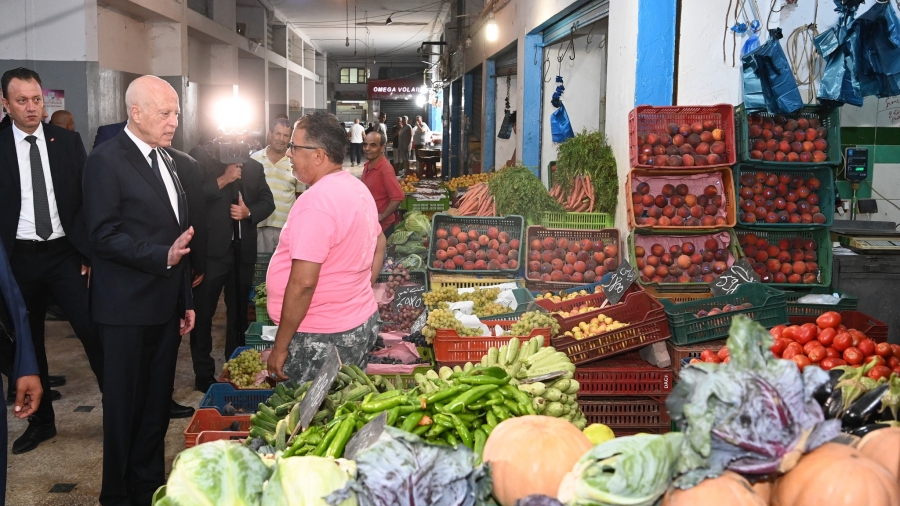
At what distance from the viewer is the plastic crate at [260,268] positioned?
6723 millimetres

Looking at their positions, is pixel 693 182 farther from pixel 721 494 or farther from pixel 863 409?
pixel 721 494

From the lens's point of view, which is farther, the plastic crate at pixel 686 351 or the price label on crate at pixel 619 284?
the price label on crate at pixel 619 284

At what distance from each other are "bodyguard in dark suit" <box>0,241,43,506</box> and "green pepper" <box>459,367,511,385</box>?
1.52 m

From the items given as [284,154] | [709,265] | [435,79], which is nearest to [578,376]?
[709,265]

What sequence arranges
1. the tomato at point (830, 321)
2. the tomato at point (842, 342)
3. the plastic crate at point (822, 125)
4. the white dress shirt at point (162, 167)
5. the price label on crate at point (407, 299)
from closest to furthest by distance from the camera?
the white dress shirt at point (162, 167)
the tomato at point (842, 342)
the tomato at point (830, 321)
the plastic crate at point (822, 125)
the price label on crate at point (407, 299)

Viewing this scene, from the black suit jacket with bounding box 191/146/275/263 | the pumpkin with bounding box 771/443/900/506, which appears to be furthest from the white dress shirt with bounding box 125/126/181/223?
the pumpkin with bounding box 771/443/900/506

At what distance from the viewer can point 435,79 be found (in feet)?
96.5

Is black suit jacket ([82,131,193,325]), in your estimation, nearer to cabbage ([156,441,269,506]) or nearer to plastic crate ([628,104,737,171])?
cabbage ([156,441,269,506])

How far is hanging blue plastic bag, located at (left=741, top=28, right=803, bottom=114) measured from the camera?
5059mm

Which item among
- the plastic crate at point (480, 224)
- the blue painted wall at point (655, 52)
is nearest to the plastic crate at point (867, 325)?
the blue painted wall at point (655, 52)

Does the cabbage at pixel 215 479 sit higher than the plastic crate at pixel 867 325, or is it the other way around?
the cabbage at pixel 215 479

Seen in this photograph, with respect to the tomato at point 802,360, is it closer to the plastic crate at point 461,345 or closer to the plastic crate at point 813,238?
the plastic crate at point 461,345

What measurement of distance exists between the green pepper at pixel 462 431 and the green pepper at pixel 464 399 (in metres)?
0.04

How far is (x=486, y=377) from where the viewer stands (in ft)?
9.16
